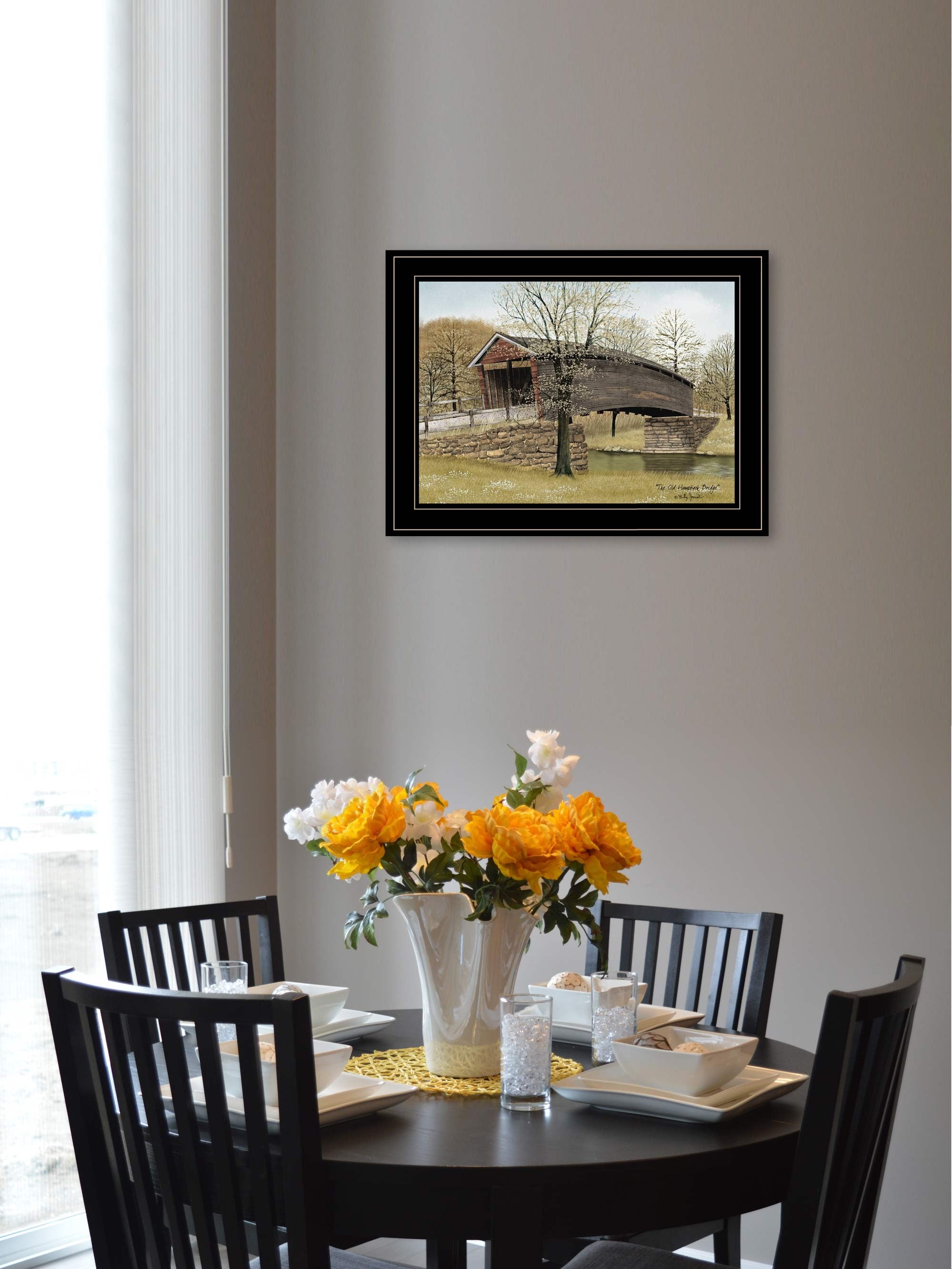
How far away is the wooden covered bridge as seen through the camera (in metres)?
3.16

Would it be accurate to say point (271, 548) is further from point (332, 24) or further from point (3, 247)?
point (332, 24)

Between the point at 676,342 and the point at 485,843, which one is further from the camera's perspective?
the point at 676,342

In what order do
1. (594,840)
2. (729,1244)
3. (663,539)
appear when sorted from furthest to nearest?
→ (663,539)
(729,1244)
(594,840)

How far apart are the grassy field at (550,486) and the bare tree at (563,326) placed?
5 centimetres

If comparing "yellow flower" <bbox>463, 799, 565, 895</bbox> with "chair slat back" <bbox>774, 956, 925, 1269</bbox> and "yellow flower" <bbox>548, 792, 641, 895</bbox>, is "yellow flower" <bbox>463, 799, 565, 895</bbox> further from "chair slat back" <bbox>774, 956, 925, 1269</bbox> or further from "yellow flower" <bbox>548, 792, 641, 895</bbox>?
"chair slat back" <bbox>774, 956, 925, 1269</bbox>

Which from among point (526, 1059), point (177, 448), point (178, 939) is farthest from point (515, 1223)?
point (177, 448)

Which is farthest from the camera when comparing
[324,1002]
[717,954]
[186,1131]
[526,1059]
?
[717,954]

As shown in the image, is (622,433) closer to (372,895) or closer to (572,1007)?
(572,1007)

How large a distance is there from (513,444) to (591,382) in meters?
0.26

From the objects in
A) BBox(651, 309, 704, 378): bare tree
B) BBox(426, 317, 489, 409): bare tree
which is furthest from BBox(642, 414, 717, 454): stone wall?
BBox(426, 317, 489, 409): bare tree

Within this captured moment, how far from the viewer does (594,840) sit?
173cm

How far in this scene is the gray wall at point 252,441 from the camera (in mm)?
3117

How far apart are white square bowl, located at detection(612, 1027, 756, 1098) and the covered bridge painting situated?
188cm

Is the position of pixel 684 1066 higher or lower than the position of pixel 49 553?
lower
